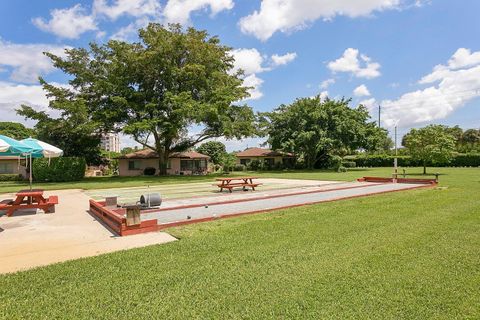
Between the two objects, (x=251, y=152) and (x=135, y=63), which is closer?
(x=135, y=63)

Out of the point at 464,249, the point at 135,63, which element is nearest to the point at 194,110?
the point at 135,63

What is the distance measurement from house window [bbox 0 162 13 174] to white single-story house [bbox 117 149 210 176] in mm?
11494

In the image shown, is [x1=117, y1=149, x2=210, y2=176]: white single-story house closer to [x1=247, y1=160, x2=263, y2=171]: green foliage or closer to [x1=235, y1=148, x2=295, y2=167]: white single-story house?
[x1=247, y1=160, x2=263, y2=171]: green foliage

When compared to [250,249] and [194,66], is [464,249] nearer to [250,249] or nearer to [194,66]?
[250,249]

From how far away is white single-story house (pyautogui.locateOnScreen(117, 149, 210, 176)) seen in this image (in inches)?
1603

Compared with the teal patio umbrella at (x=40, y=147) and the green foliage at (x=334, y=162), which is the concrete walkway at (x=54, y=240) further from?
the green foliage at (x=334, y=162)

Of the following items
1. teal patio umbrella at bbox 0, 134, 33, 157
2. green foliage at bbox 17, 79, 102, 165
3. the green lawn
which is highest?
green foliage at bbox 17, 79, 102, 165

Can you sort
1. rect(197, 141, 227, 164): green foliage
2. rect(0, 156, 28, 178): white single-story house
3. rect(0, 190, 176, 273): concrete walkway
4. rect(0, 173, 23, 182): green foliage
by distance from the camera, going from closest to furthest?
rect(0, 190, 176, 273): concrete walkway → rect(0, 173, 23, 182): green foliage → rect(0, 156, 28, 178): white single-story house → rect(197, 141, 227, 164): green foliage

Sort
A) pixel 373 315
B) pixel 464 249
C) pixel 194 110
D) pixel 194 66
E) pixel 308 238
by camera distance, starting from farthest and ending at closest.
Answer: pixel 194 66 < pixel 194 110 < pixel 308 238 < pixel 464 249 < pixel 373 315

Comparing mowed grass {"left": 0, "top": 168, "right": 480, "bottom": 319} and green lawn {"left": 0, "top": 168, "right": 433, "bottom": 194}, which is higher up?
mowed grass {"left": 0, "top": 168, "right": 480, "bottom": 319}

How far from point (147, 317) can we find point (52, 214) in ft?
26.8

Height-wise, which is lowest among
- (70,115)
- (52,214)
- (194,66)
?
(52,214)

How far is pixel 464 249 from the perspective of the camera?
519 cm

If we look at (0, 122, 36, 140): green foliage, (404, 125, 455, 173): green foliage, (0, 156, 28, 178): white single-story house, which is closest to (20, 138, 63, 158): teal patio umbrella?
(0, 156, 28, 178): white single-story house
